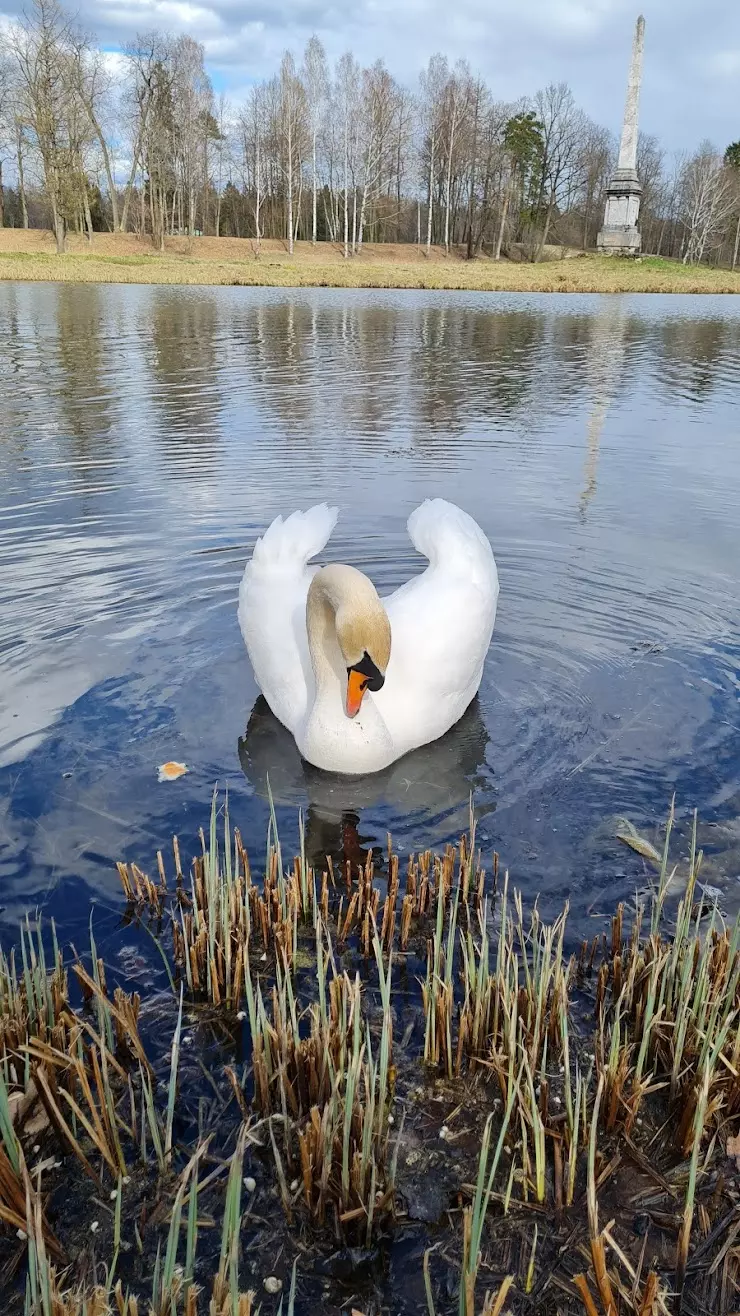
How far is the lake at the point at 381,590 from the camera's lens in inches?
175

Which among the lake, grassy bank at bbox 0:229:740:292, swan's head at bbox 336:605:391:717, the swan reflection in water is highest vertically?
grassy bank at bbox 0:229:740:292

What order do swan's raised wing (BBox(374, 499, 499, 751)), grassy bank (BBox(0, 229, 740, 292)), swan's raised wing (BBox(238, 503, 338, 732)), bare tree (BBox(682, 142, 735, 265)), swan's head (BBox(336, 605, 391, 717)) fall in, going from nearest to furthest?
swan's head (BBox(336, 605, 391, 717))
swan's raised wing (BBox(374, 499, 499, 751))
swan's raised wing (BBox(238, 503, 338, 732))
grassy bank (BBox(0, 229, 740, 292))
bare tree (BBox(682, 142, 735, 265))

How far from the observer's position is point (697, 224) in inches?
3327

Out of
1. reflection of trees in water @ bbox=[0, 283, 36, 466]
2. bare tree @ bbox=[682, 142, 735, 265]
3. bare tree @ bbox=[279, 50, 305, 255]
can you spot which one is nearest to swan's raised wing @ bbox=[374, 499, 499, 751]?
reflection of trees in water @ bbox=[0, 283, 36, 466]

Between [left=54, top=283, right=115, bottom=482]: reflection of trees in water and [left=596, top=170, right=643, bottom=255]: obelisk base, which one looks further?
[left=596, top=170, right=643, bottom=255]: obelisk base

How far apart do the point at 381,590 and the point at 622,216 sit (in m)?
64.0

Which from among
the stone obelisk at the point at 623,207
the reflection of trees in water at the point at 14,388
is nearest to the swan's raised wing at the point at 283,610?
the reflection of trees in water at the point at 14,388

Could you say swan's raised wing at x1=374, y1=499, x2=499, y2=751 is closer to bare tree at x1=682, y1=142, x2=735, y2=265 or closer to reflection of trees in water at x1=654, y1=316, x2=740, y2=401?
reflection of trees in water at x1=654, y1=316, x2=740, y2=401

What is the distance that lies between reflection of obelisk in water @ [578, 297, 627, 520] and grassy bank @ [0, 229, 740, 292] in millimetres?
15898

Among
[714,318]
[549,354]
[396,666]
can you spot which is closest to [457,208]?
[714,318]

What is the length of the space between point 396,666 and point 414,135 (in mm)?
91077

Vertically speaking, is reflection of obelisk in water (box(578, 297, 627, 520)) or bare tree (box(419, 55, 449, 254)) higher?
bare tree (box(419, 55, 449, 254))

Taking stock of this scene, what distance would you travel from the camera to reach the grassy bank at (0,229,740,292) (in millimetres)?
46594

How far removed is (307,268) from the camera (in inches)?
2173
